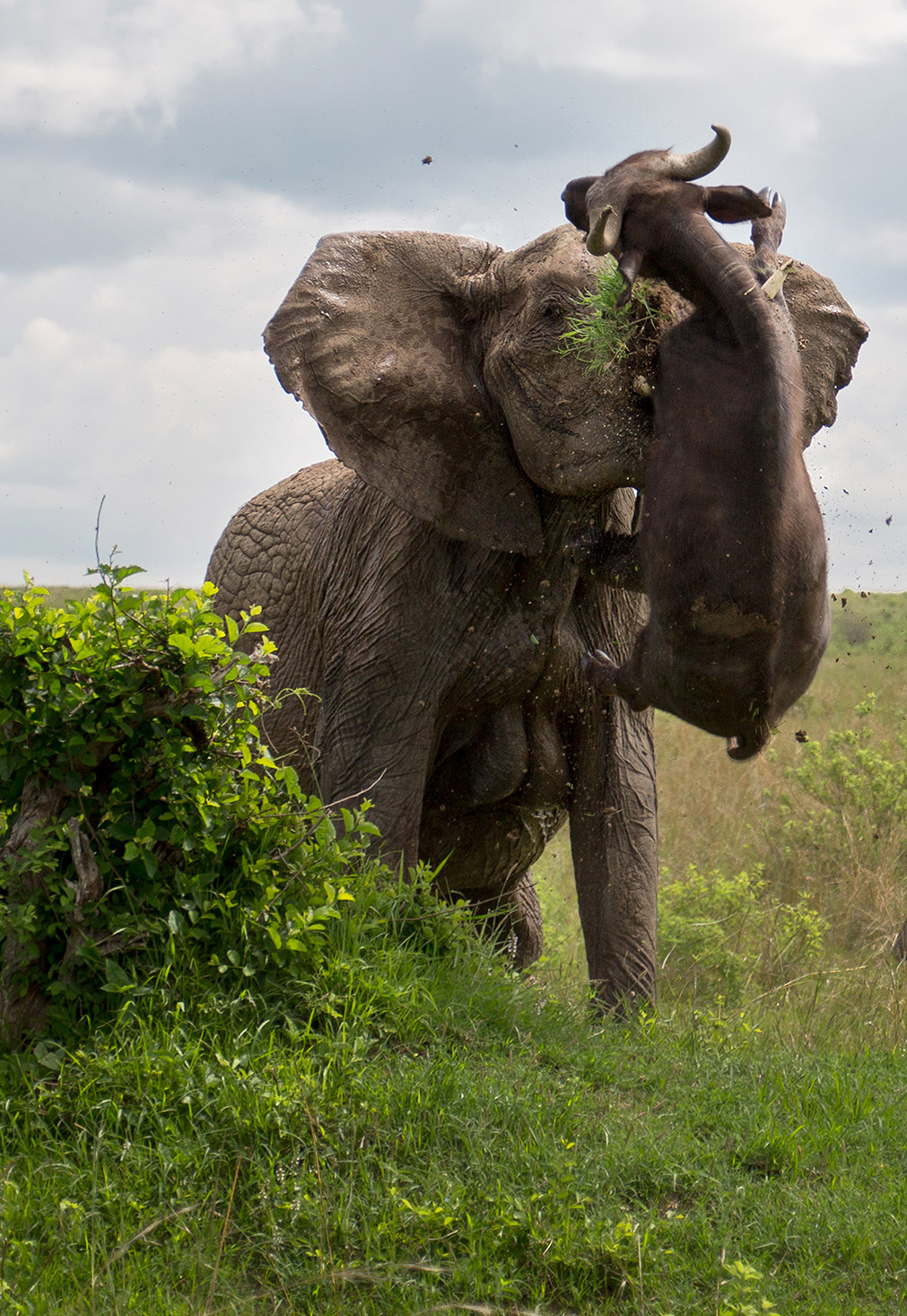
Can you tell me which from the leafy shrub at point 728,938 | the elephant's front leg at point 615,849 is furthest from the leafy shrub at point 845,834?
the elephant's front leg at point 615,849

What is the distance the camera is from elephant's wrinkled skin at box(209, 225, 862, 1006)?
18.9ft

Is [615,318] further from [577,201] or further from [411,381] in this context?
[411,381]

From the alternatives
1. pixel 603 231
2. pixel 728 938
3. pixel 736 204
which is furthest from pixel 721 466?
pixel 728 938

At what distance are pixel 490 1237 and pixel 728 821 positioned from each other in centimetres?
915

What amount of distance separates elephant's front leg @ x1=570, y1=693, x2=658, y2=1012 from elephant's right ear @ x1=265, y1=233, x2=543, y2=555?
3.58 feet

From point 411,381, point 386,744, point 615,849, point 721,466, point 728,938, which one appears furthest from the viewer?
point 728,938

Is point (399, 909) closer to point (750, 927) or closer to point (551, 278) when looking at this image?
point (551, 278)

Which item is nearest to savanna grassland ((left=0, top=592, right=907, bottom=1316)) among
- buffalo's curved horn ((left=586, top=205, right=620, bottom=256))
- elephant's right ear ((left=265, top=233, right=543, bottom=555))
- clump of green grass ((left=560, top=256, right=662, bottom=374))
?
elephant's right ear ((left=265, top=233, right=543, bottom=555))

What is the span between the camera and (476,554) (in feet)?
20.4

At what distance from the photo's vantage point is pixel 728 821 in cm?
1284

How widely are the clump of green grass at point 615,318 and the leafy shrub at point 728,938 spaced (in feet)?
14.7

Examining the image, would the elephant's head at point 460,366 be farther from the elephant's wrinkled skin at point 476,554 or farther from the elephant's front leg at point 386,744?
the elephant's front leg at point 386,744

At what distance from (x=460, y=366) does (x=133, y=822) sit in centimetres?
244

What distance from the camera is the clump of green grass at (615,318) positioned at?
4895 mm
